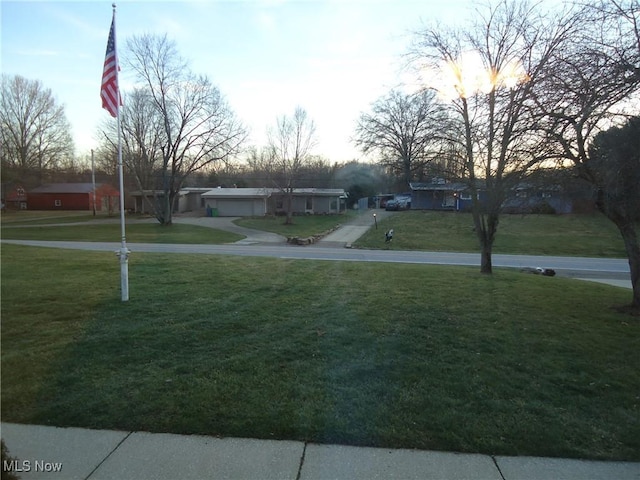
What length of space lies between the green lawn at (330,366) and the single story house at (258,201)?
129ft

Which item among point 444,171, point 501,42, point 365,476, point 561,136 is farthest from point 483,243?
point 365,476

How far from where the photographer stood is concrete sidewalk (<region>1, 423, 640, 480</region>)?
107 inches

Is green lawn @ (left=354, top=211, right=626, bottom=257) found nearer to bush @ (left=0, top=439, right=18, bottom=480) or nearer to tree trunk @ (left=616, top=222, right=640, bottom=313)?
tree trunk @ (left=616, top=222, right=640, bottom=313)

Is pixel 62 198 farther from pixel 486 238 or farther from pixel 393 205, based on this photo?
pixel 486 238

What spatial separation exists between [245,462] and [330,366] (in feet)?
5.44

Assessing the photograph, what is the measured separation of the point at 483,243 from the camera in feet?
42.3

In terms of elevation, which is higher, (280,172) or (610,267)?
(280,172)

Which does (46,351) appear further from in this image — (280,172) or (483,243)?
(280,172)

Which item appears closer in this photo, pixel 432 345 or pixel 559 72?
pixel 432 345

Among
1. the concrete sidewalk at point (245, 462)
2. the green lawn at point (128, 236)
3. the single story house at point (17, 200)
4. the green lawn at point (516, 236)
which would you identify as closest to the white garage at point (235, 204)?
the green lawn at point (128, 236)

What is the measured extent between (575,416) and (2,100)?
67.5m

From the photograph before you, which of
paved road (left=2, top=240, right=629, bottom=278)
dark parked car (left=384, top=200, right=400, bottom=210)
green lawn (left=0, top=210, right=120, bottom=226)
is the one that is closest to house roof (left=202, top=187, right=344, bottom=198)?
dark parked car (left=384, top=200, right=400, bottom=210)

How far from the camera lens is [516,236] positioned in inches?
1139

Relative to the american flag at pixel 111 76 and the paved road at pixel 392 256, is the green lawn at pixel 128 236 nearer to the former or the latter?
the paved road at pixel 392 256
